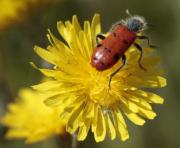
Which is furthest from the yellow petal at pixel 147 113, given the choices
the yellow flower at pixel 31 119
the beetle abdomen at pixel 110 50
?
the yellow flower at pixel 31 119

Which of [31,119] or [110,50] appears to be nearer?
[110,50]

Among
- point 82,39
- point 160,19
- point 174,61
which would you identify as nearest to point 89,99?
point 82,39

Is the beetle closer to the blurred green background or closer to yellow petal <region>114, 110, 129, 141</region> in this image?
yellow petal <region>114, 110, 129, 141</region>

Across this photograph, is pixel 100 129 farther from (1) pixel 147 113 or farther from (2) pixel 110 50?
(2) pixel 110 50

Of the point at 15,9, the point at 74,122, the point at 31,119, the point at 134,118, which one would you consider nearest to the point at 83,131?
the point at 74,122

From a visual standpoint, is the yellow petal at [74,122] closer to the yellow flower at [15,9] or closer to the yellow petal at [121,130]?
the yellow petal at [121,130]

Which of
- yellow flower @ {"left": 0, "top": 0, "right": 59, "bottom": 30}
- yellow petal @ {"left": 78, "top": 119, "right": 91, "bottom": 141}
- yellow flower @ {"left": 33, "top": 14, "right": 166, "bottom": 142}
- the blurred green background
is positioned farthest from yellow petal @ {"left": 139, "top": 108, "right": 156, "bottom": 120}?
yellow flower @ {"left": 0, "top": 0, "right": 59, "bottom": 30}

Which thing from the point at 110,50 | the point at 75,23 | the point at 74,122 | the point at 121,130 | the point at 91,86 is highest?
the point at 75,23
